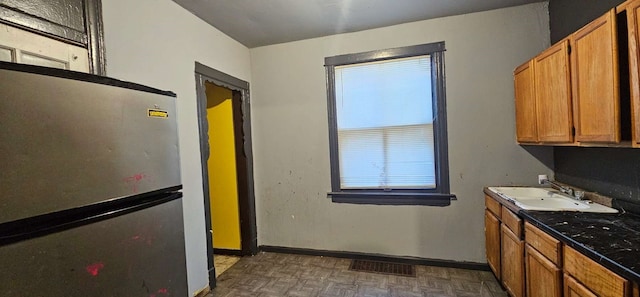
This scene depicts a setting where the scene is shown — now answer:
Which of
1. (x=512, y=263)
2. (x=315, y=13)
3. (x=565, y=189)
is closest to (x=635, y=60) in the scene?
(x=565, y=189)

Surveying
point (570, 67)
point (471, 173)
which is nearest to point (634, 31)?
point (570, 67)

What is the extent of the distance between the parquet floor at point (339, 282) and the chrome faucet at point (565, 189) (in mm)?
986

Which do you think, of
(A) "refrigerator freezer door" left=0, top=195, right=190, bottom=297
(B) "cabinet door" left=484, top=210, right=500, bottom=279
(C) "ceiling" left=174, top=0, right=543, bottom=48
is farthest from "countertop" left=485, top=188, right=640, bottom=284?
(C) "ceiling" left=174, top=0, right=543, bottom=48

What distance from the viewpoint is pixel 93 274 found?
96 cm

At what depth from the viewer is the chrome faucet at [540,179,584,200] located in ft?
6.92

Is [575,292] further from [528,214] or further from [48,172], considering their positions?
[48,172]

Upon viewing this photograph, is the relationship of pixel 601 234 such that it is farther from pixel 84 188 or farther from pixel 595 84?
pixel 84 188

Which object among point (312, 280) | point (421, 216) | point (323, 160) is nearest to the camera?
point (312, 280)

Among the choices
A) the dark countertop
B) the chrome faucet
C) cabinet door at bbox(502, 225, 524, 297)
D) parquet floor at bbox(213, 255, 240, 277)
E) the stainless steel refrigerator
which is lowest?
parquet floor at bbox(213, 255, 240, 277)

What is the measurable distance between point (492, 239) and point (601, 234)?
1197 mm

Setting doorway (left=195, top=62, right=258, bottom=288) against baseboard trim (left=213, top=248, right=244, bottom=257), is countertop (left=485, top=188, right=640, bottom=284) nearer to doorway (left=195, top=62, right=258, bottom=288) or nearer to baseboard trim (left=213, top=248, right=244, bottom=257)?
doorway (left=195, top=62, right=258, bottom=288)

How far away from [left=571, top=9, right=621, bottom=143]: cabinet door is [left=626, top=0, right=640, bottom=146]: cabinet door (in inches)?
2.8

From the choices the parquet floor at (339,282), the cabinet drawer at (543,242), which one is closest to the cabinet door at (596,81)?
the cabinet drawer at (543,242)

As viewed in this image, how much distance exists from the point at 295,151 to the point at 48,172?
2.60 m
